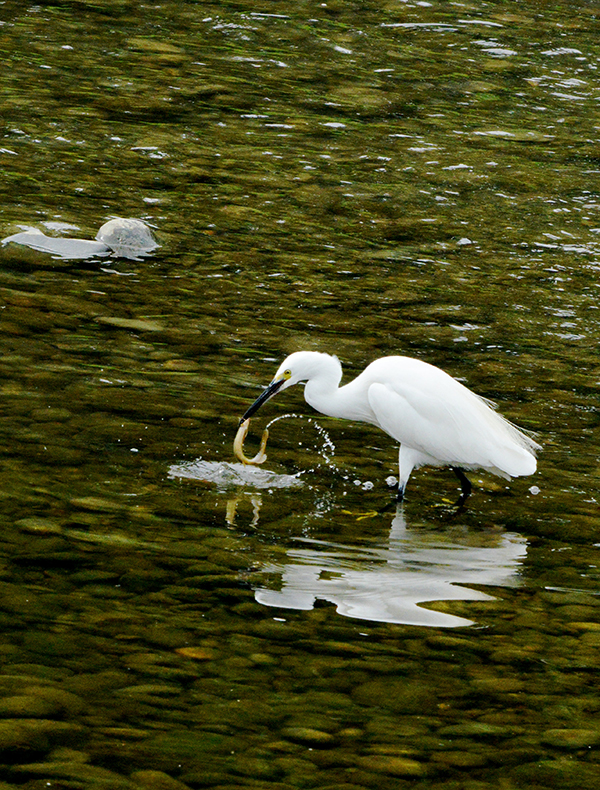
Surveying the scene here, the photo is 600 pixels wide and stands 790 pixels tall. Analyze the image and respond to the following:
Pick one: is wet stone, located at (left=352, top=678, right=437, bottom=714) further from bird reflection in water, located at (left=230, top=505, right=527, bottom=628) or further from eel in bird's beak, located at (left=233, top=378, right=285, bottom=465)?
eel in bird's beak, located at (left=233, top=378, right=285, bottom=465)

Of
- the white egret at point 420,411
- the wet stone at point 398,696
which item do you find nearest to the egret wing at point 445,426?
the white egret at point 420,411

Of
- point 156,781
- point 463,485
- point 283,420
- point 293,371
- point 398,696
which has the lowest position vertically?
point 463,485

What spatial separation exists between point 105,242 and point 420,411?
3.67m

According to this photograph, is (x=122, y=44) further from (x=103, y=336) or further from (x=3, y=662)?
(x=3, y=662)

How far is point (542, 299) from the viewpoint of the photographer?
9.65 meters

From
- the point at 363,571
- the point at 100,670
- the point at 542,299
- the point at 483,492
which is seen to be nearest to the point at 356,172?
the point at 542,299

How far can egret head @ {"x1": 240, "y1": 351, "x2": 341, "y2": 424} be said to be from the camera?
6.61m

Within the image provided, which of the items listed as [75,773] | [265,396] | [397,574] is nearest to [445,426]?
[265,396]

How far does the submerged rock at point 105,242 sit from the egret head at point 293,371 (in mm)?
3029

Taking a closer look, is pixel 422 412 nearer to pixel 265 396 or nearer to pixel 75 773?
pixel 265 396

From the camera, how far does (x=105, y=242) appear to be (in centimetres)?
944

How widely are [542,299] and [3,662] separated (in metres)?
6.43

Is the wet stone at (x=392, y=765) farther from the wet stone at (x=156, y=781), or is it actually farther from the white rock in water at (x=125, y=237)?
the white rock in water at (x=125, y=237)

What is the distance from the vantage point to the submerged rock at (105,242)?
9.21 meters
